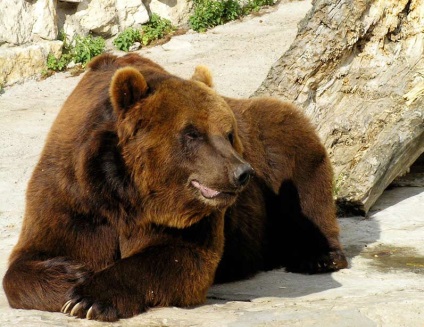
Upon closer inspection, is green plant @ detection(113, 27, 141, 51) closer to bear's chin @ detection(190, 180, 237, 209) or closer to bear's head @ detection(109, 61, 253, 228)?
bear's head @ detection(109, 61, 253, 228)

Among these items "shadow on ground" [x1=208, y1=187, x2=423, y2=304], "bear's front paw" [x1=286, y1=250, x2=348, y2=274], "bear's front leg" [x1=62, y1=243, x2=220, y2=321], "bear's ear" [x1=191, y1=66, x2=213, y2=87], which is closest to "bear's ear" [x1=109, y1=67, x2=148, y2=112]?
"bear's ear" [x1=191, y1=66, x2=213, y2=87]

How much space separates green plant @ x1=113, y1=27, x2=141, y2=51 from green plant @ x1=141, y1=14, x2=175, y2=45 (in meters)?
0.13

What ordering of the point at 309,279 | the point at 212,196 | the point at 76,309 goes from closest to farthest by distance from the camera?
the point at 76,309 → the point at 212,196 → the point at 309,279

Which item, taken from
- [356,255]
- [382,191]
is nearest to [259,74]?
[382,191]

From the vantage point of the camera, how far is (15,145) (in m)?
9.66

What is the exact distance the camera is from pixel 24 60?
37.2 feet

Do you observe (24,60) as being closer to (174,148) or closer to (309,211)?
(309,211)

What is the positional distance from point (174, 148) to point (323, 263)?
6.30ft

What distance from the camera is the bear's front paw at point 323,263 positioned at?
6.07 meters

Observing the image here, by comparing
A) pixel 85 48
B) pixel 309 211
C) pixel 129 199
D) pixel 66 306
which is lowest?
pixel 85 48

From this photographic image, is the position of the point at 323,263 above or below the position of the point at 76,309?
below

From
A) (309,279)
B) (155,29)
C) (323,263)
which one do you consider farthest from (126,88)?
(155,29)

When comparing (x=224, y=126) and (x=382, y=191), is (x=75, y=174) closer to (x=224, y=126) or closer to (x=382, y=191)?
(x=224, y=126)

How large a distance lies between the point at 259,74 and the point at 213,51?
98cm
